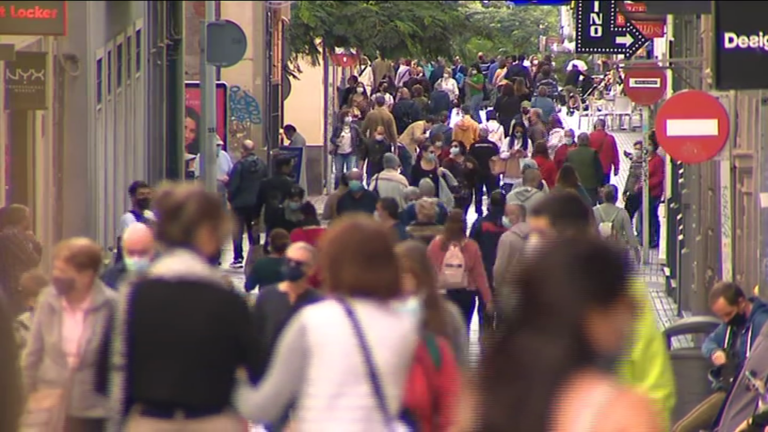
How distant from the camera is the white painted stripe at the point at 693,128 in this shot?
1419 centimetres

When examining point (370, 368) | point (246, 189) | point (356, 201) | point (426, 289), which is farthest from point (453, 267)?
point (370, 368)

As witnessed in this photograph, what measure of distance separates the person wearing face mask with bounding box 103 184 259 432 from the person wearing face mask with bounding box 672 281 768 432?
15.6 ft

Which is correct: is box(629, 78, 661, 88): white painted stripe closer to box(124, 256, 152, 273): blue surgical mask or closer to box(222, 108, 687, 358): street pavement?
box(222, 108, 687, 358): street pavement

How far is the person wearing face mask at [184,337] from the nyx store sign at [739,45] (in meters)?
5.05

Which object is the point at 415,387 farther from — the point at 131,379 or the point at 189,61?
the point at 189,61

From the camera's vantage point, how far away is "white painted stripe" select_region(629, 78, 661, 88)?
891 inches

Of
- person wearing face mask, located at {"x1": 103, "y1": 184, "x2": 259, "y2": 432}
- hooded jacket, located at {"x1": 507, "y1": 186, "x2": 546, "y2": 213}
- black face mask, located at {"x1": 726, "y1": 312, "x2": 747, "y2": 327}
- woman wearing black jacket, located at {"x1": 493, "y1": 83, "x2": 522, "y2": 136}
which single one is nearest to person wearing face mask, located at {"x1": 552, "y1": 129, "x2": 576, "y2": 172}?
hooded jacket, located at {"x1": 507, "y1": 186, "x2": 546, "y2": 213}

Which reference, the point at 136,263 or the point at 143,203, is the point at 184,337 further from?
the point at 143,203

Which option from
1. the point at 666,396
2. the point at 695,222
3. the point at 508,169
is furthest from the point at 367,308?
the point at 508,169

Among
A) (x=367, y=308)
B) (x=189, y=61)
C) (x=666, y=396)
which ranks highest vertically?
(x=189, y=61)

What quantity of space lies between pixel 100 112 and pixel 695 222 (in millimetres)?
6430

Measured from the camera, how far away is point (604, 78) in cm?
4988

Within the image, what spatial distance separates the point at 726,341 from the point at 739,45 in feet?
5.66

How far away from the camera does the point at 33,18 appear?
12.9 meters
